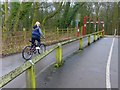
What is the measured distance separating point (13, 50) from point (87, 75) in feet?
26.9

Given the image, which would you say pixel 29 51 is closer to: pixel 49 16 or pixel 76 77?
pixel 76 77

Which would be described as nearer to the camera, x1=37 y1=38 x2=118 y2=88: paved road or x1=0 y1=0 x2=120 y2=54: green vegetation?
x1=37 y1=38 x2=118 y2=88: paved road

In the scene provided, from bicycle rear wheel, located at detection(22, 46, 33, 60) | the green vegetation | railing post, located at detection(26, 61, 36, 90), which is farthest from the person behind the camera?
the green vegetation

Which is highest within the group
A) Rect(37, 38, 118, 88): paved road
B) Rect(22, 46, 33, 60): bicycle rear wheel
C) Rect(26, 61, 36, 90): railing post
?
Rect(26, 61, 36, 90): railing post

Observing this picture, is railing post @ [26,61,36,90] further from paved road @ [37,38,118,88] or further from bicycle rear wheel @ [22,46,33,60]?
bicycle rear wheel @ [22,46,33,60]

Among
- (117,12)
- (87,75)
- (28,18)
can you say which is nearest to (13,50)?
(87,75)

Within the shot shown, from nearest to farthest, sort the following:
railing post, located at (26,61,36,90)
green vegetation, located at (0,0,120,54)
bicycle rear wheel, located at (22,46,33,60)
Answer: railing post, located at (26,61,36,90), bicycle rear wheel, located at (22,46,33,60), green vegetation, located at (0,0,120,54)

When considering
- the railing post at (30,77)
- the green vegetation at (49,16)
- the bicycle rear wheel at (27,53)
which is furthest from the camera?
the green vegetation at (49,16)

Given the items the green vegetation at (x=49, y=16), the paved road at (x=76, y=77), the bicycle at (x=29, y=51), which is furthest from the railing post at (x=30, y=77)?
the green vegetation at (x=49, y=16)

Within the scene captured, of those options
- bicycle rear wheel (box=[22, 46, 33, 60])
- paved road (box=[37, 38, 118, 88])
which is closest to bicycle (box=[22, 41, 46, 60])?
bicycle rear wheel (box=[22, 46, 33, 60])

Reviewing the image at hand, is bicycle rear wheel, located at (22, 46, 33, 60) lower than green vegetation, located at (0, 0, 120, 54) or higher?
lower

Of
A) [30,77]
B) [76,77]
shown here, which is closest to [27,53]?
[76,77]

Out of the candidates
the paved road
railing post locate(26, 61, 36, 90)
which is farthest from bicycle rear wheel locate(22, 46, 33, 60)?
railing post locate(26, 61, 36, 90)

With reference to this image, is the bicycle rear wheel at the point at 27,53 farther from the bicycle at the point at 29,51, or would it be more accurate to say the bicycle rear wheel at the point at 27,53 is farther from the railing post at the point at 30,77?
the railing post at the point at 30,77
